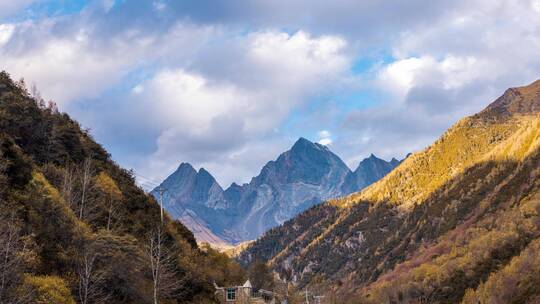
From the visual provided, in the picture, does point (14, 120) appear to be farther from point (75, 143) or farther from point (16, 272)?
point (16, 272)

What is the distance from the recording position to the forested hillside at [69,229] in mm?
44122

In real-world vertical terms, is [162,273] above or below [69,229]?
below

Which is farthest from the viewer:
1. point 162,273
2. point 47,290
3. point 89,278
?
point 162,273

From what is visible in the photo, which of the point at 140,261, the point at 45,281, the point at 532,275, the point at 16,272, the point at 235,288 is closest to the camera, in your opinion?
the point at 16,272

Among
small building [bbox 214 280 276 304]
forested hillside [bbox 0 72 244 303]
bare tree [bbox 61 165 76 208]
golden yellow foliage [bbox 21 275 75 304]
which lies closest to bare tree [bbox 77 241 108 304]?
forested hillside [bbox 0 72 244 303]

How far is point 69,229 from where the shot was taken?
55812 mm

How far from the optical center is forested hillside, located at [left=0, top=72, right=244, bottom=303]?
44122mm

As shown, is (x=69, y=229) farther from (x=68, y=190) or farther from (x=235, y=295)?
(x=235, y=295)

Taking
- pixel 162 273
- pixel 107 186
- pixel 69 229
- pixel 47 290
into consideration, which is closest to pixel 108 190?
pixel 107 186

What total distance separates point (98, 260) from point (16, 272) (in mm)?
17144

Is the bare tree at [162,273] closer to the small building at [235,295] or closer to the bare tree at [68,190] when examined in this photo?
the bare tree at [68,190]

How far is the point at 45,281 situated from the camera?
43.3m

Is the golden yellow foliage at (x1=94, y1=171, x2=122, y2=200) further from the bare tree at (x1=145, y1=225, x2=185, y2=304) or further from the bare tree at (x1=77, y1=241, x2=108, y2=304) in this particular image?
the bare tree at (x1=77, y1=241, x2=108, y2=304)

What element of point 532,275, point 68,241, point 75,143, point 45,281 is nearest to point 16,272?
point 45,281
